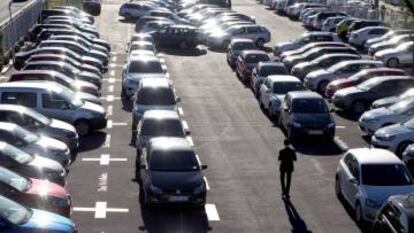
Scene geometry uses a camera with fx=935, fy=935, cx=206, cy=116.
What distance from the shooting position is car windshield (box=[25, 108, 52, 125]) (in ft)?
90.5

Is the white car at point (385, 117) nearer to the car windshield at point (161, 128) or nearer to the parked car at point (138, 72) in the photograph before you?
the car windshield at point (161, 128)

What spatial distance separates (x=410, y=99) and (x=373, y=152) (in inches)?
363

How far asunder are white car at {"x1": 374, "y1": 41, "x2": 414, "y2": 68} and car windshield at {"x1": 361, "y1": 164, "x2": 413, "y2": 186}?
2521 centimetres

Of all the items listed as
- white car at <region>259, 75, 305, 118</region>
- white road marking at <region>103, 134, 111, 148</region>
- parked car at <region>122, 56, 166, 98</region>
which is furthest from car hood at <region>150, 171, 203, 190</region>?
parked car at <region>122, 56, 166, 98</region>

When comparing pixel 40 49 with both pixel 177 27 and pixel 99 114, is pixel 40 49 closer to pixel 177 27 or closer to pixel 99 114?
pixel 99 114

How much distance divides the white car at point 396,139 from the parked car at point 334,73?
38.9 feet

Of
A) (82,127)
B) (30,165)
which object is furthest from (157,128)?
(30,165)

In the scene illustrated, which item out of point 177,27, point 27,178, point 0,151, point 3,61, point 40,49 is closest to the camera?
point 27,178

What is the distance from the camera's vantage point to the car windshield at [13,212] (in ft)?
53.8

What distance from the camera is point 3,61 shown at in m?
45.4

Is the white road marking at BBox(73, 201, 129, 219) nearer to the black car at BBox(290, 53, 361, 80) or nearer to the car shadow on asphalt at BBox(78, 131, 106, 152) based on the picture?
the car shadow on asphalt at BBox(78, 131, 106, 152)

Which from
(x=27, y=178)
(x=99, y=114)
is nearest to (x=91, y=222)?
(x=27, y=178)

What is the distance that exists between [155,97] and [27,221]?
51.3 feet

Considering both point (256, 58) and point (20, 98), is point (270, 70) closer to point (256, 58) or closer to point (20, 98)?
point (256, 58)
